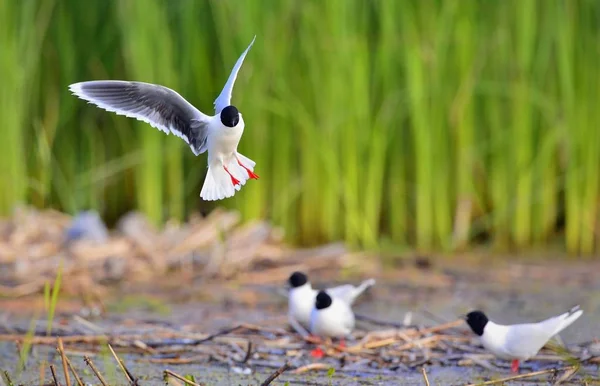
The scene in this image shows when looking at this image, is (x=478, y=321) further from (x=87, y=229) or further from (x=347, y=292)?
(x=87, y=229)

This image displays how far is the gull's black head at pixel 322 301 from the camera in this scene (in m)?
5.11

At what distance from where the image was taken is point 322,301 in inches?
203

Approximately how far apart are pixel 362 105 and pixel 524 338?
8.87ft

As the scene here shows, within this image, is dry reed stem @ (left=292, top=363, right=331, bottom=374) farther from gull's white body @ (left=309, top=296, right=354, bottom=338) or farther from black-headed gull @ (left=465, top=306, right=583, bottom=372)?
black-headed gull @ (left=465, top=306, right=583, bottom=372)

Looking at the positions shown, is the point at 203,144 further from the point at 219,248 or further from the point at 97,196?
the point at 97,196

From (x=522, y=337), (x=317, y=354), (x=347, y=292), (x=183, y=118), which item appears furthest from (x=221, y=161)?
(x=347, y=292)

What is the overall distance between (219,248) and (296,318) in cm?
137

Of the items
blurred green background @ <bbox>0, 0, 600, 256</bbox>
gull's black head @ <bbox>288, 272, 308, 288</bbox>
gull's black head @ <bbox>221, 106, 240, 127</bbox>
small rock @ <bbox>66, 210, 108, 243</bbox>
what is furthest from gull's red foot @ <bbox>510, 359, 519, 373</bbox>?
small rock @ <bbox>66, 210, 108, 243</bbox>

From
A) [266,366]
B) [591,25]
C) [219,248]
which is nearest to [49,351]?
[266,366]

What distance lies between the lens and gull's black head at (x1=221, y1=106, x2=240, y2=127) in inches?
151

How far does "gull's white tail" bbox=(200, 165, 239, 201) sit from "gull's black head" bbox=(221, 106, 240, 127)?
265 mm

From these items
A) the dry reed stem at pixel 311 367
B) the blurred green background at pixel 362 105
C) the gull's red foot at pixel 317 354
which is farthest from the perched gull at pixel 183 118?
the blurred green background at pixel 362 105

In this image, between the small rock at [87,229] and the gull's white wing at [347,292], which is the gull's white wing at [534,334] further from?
the small rock at [87,229]

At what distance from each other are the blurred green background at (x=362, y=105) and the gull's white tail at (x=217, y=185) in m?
2.68
